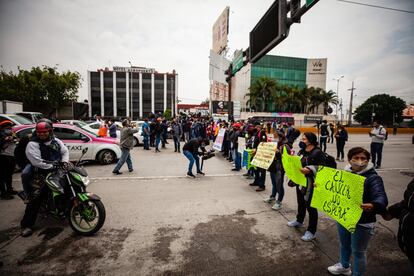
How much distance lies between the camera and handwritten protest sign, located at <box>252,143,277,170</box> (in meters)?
4.72

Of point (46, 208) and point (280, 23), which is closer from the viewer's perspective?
point (46, 208)

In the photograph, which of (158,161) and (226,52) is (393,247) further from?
(226,52)

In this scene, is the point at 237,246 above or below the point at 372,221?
below

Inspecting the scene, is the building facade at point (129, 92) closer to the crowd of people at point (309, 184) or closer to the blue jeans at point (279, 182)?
the crowd of people at point (309, 184)

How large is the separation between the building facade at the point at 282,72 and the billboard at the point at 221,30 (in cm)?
3563

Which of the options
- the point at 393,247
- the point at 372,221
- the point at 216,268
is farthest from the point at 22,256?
the point at 393,247

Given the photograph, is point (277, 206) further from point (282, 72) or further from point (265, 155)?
point (282, 72)

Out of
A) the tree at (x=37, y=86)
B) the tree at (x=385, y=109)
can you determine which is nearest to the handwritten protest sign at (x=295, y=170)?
the tree at (x=37, y=86)

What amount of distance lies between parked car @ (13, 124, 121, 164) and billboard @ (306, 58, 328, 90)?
7481 centimetres

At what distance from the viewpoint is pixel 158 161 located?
9.41 metres

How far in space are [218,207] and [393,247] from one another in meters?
3.01

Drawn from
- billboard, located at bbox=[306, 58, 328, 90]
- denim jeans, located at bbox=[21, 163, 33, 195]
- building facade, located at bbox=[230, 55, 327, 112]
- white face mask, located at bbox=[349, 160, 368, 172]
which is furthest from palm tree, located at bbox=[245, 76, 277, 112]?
denim jeans, located at bbox=[21, 163, 33, 195]

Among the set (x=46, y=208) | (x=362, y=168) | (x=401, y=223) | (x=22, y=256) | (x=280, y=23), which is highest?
(x=280, y=23)

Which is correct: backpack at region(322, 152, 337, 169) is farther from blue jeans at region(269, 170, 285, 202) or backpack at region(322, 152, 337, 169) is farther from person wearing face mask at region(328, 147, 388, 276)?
blue jeans at region(269, 170, 285, 202)
